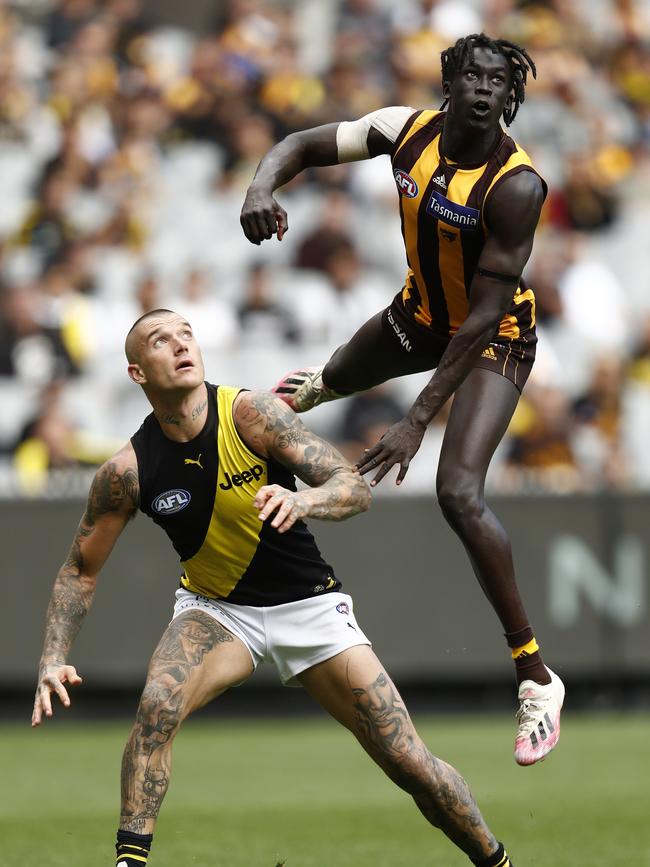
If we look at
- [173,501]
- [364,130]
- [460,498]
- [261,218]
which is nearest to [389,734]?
[460,498]

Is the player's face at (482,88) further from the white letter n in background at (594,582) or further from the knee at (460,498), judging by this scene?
the white letter n in background at (594,582)

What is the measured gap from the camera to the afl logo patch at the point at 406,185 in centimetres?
714

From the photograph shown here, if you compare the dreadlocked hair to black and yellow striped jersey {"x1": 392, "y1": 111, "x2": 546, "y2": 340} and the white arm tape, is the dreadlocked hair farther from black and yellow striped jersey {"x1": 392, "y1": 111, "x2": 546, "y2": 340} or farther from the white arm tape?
the white arm tape

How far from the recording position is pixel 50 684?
6.39 meters

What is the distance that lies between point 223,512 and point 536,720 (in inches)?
67.4

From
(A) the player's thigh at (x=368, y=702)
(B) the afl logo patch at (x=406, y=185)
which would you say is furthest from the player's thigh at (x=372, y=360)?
(A) the player's thigh at (x=368, y=702)

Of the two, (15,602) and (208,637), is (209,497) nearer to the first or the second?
(208,637)

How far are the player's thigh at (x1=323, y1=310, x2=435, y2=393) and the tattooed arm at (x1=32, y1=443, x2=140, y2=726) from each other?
5.12ft

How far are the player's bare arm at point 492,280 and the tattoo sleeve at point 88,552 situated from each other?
1.18m

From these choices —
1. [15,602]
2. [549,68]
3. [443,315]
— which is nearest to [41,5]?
[549,68]

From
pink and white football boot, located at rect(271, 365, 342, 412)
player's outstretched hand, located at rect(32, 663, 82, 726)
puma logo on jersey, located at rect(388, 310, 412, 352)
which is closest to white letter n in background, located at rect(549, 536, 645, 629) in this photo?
pink and white football boot, located at rect(271, 365, 342, 412)

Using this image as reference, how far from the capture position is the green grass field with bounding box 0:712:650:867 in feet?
27.9

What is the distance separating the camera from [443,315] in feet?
24.4

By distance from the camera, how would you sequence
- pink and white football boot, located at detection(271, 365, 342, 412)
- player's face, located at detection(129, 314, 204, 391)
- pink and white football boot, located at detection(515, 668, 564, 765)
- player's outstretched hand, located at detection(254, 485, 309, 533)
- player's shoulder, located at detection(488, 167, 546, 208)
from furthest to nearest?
1. pink and white football boot, located at detection(271, 365, 342, 412)
2. pink and white football boot, located at detection(515, 668, 564, 765)
3. player's shoulder, located at detection(488, 167, 546, 208)
4. player's face, located at detection(129, 314, 204, 391)
5. player's outstretched hand, located at detection(254, 485, 309, 533)
